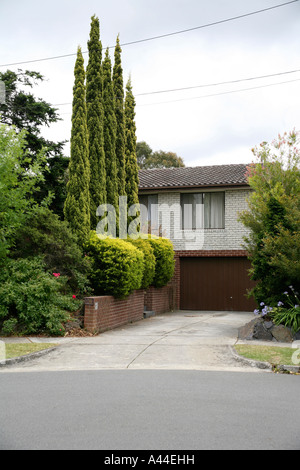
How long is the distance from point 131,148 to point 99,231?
6.26 metres

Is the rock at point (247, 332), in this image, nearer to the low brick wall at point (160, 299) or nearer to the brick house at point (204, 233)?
the low brick wall at point (160, 299)

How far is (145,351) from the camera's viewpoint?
11242 mm

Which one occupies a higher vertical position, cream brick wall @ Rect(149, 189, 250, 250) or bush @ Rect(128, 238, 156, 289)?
cream brick wall @ Rect(149, 189, 250, 250)

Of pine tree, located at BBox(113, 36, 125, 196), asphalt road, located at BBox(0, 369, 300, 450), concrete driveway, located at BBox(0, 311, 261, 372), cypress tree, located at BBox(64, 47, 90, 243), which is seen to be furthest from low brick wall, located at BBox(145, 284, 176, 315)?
asphalt road, located at BBox(0, 369, 300, 450)

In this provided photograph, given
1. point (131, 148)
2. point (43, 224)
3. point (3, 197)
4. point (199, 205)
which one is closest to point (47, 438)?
point (3, 197)

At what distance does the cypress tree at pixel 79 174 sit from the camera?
16125 mm

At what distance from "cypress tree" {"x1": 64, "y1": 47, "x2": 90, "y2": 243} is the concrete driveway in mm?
3610

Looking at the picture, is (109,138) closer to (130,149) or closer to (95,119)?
(95,119)

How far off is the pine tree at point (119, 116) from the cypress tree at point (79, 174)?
3488mm

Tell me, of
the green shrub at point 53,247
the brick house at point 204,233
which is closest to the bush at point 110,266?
the green shrub at point 53,247

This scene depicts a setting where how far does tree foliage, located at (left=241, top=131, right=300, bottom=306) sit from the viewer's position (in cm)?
1288

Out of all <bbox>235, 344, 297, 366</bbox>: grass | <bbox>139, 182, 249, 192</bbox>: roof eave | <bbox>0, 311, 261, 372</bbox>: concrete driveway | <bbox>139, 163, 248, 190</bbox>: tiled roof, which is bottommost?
<bbox>0, 311, 261, 372</bbox>: concrete driveway

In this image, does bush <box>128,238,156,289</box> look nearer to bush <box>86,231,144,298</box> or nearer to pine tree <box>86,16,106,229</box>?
pine tree <box>86,16,106,229</box>

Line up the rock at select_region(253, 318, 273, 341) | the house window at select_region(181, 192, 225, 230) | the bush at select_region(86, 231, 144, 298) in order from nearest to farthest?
the rock at select_region(253, 318, 273, 341) < the bush at select_region(86, 231, 144, 298) < the house window at select_region(181, 192, 225, 230)
